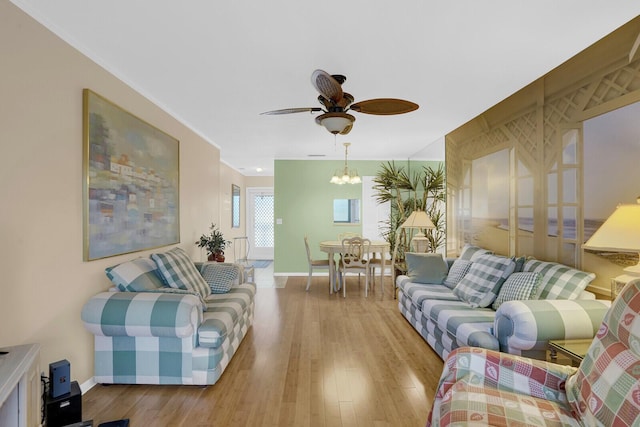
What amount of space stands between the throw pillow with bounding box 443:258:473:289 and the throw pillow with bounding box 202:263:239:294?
7.60ft

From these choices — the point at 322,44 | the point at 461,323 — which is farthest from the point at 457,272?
the point at 322,44

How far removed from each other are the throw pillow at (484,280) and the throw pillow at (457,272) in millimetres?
279

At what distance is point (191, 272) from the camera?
3.25 metres

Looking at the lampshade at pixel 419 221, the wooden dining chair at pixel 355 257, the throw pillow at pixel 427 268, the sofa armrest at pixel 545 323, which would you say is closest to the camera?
the sofa armrest at pixel 545 323

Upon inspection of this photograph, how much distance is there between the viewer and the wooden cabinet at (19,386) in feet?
4.36

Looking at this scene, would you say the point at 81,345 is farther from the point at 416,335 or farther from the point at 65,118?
the point at 416,335

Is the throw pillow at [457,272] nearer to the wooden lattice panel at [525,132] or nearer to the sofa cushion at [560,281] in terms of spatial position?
the sofa cushion at [560,281]

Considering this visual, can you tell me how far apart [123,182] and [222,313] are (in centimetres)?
134

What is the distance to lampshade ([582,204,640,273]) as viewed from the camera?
1.80 meters

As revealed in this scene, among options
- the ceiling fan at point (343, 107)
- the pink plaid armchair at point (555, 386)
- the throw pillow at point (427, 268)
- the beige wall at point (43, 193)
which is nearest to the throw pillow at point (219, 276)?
the beige wall at point (43, 193)

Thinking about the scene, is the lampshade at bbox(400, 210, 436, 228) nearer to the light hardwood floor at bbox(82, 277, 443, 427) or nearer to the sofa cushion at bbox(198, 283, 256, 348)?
the light hardwood floor at bbox(82, 277, 443, 427)

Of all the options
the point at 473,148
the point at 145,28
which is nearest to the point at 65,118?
the point at 145,28

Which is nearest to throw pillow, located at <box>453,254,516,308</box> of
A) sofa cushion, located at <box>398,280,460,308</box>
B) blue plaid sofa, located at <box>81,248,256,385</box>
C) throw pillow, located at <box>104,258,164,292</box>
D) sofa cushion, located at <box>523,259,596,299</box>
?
sofa cushion, located at <box>398,280,460,308</box>

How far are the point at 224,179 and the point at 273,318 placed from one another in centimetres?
439
